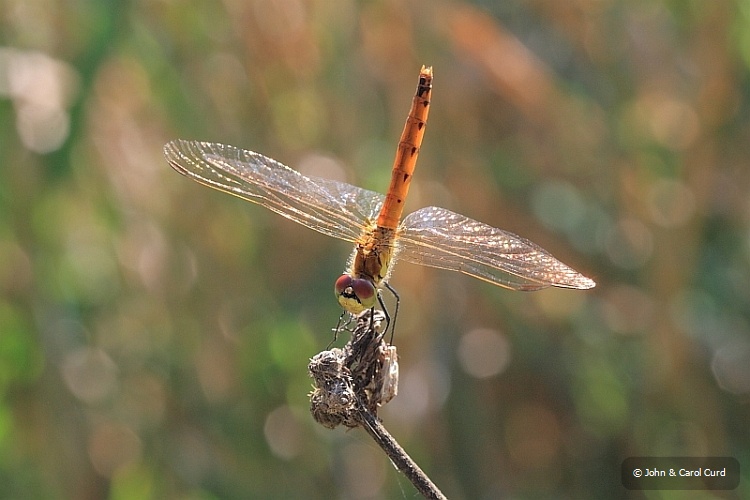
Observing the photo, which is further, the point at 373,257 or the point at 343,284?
the point at 373,257

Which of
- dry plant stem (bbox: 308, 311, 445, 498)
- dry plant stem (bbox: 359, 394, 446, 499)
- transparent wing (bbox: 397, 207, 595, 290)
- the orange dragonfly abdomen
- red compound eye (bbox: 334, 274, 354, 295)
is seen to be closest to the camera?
dry plant stem (bbox: 359, 394, 446, 499)

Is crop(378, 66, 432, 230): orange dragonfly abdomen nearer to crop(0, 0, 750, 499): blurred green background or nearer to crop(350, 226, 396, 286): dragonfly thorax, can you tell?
crop(350, 226, 396, 286): dragonfly thorax

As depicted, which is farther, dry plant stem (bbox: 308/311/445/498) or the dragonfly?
the dragonfly

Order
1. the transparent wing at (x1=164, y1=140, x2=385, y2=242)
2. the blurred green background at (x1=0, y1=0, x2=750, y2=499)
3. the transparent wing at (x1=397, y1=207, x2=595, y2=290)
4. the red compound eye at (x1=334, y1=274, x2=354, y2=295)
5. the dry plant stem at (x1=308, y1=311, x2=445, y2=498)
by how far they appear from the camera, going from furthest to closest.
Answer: the blurred green background at (x1=0, y1=0, x2=750, y2=499) < the transparent wing at (x1=164, y1=140, x2=385, y2=242) < the red compound eye at (x1=334, y1=274, x2=354, y2=295) < the transparent wing at (x1=397, y1=207, x2=595, y2=290) < the dry plant stem at (x1=308, y1=311, x2=445, y2=498)

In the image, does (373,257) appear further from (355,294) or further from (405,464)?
(405,464)

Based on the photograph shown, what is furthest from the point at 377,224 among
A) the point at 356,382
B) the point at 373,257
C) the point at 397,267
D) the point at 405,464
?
the point at 405,464

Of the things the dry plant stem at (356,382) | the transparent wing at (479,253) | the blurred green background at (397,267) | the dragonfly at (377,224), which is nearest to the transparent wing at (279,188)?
the dragonfly at (377,224)

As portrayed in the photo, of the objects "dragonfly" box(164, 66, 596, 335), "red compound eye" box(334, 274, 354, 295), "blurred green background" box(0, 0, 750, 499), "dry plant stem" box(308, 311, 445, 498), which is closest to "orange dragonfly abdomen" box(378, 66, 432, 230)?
"dragonfly" box(164, 66, 596, 335)
